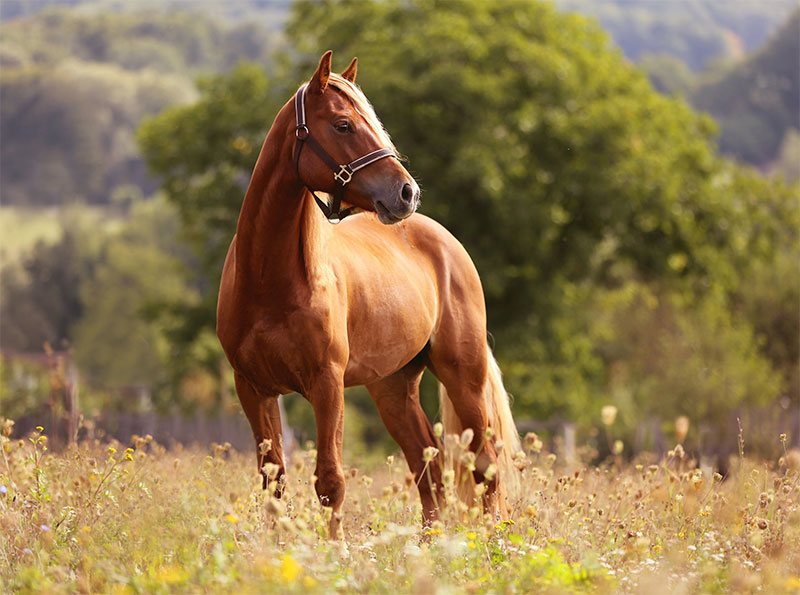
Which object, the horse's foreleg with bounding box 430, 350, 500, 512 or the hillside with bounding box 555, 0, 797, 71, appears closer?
the horse's foreleg with bounding box 430, 350, 500, 512

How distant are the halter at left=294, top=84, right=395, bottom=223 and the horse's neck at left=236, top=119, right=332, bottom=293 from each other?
98 millimetres

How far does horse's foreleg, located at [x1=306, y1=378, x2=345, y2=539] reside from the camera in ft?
17.8

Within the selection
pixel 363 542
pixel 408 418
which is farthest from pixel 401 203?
pixel 408 418

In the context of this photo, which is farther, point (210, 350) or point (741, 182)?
point (741, 182)

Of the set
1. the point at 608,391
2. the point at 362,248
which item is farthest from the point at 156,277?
the point at 362,248

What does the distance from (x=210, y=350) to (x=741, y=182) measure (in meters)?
15.4

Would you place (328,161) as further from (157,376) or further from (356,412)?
(157,376)

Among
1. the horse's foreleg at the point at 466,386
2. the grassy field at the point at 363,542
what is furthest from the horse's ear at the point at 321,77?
the horse's foreleg at the point at 466,386

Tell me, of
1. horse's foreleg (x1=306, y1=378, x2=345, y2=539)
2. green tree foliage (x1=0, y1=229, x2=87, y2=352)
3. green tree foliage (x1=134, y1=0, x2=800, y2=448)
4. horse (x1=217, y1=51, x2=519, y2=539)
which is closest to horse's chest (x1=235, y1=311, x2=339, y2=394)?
horse (x1=217, y1=51, x2=519, y2=539)

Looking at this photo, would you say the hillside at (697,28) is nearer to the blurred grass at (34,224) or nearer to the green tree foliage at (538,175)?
the blurred grass at (34,224)

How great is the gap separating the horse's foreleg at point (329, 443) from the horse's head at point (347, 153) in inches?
38.5

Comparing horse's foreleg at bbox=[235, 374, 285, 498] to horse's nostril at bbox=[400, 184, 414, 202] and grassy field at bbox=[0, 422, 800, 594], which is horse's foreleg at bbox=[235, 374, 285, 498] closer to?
grassy field at bbox=[0, 422, 800, 594]

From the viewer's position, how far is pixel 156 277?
64.2 metres

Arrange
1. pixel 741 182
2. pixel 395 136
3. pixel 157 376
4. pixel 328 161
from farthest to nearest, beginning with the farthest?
pixel 157 376 < pixel 741 182 < pixel 395 136 < pixel 328 161
